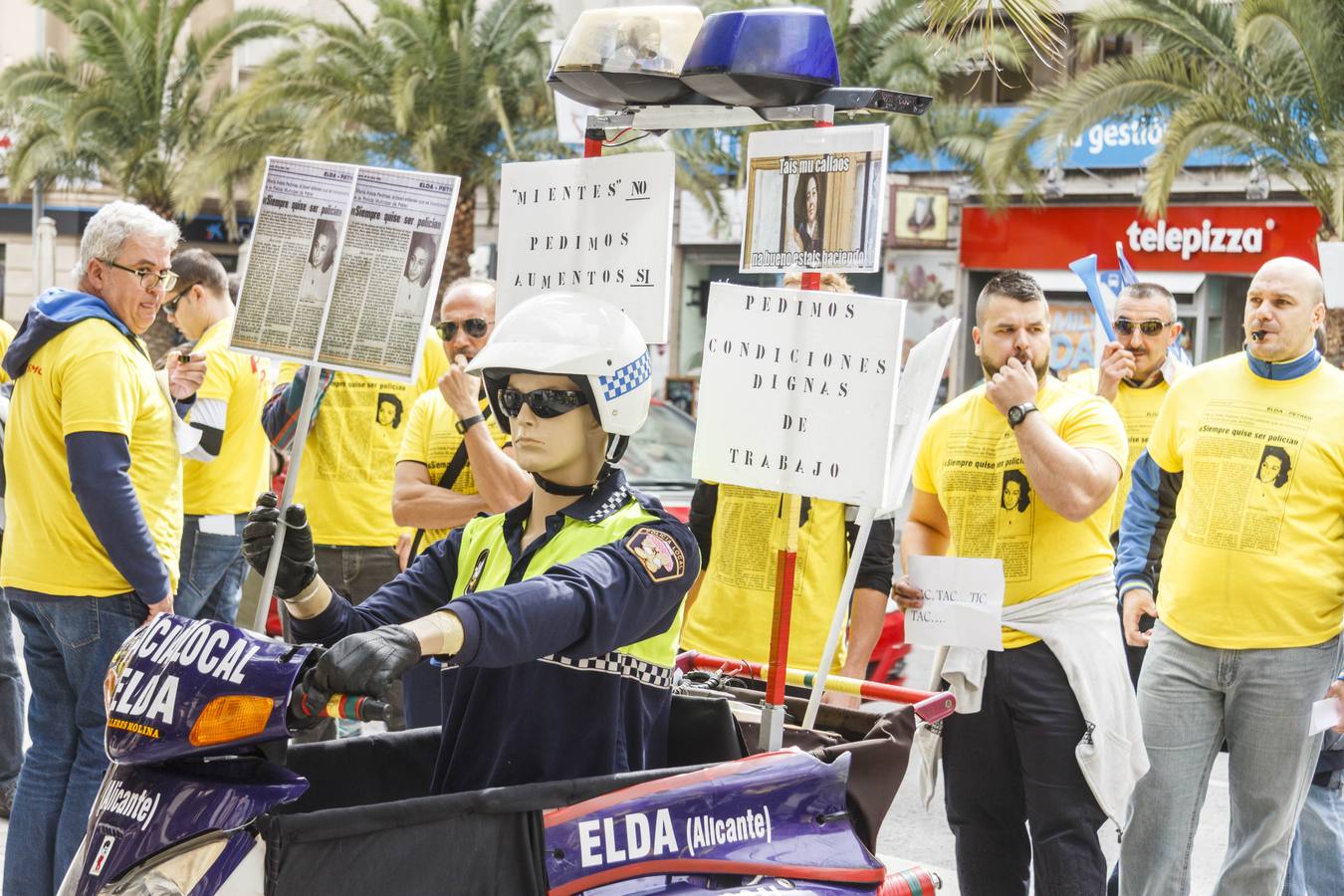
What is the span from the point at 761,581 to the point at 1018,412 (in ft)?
3.26

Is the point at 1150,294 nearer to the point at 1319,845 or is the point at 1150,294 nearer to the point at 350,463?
the point at 1319,845

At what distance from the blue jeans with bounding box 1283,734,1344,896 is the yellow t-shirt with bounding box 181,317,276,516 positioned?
156 inches

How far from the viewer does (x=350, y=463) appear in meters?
5.89

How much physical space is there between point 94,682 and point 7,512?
632 millimetres

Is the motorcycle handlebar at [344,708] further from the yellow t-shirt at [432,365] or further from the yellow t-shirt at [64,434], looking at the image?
the yellow t-shirt at [432,365]

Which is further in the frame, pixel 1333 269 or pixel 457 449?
pixel 1333 269

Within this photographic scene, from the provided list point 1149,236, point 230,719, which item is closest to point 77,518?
point 230,719

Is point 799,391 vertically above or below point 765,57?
below

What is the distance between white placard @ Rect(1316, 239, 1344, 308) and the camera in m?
6.93

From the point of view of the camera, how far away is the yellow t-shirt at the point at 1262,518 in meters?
4.40

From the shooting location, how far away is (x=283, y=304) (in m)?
3.88

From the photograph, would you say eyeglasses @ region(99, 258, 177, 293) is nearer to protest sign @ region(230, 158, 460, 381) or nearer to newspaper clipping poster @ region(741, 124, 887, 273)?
protest sign @ region(230, 158, 460, 381)

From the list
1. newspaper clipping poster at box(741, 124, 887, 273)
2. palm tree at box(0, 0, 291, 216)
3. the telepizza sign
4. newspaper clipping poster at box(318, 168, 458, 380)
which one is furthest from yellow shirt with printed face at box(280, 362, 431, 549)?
the telepizza sign

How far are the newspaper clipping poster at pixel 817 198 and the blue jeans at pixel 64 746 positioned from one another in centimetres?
226
